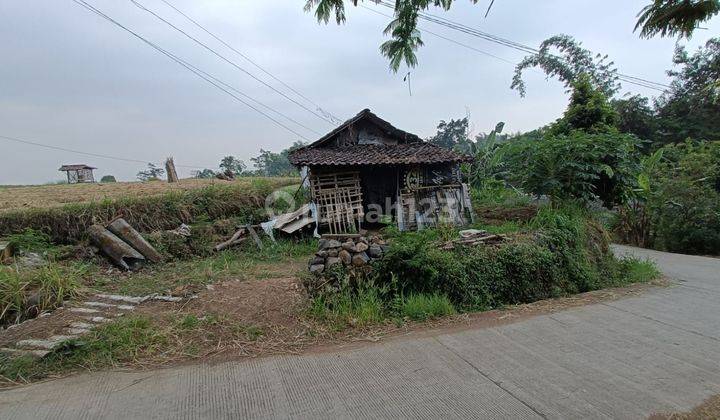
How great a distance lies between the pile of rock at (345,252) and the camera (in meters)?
4.62

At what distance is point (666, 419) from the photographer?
7.89 feet

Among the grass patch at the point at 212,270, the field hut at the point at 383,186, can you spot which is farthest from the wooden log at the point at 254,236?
the field hut at the point at 383,186

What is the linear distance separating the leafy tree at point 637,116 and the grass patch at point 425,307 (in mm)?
22842

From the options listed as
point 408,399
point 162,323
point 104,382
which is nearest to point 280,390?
point 408,399

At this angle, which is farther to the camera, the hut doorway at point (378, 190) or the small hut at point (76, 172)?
the small hut at point (76, 172)

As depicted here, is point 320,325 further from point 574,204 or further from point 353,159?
point 353,159

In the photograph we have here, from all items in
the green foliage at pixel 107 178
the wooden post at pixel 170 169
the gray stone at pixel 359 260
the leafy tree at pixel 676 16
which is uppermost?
the green foliage at pixel 107 178

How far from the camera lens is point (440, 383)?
9.52 feet

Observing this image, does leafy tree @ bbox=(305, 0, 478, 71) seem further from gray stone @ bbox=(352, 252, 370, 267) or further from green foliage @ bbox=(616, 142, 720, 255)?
green foliage @ bbox=(616, 142, 720, 255)

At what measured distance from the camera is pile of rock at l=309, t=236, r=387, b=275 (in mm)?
4617

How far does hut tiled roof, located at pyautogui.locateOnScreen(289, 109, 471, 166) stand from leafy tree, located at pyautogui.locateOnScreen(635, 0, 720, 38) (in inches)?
325

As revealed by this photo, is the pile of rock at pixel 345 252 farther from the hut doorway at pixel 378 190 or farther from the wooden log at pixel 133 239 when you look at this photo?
the hut doorway at pixel 378 190

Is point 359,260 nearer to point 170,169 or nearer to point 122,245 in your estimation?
point 122,245

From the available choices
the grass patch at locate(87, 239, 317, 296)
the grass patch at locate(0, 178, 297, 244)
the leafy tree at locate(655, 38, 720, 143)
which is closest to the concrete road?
the grass patch at locate(87, 239, 317, 296)
